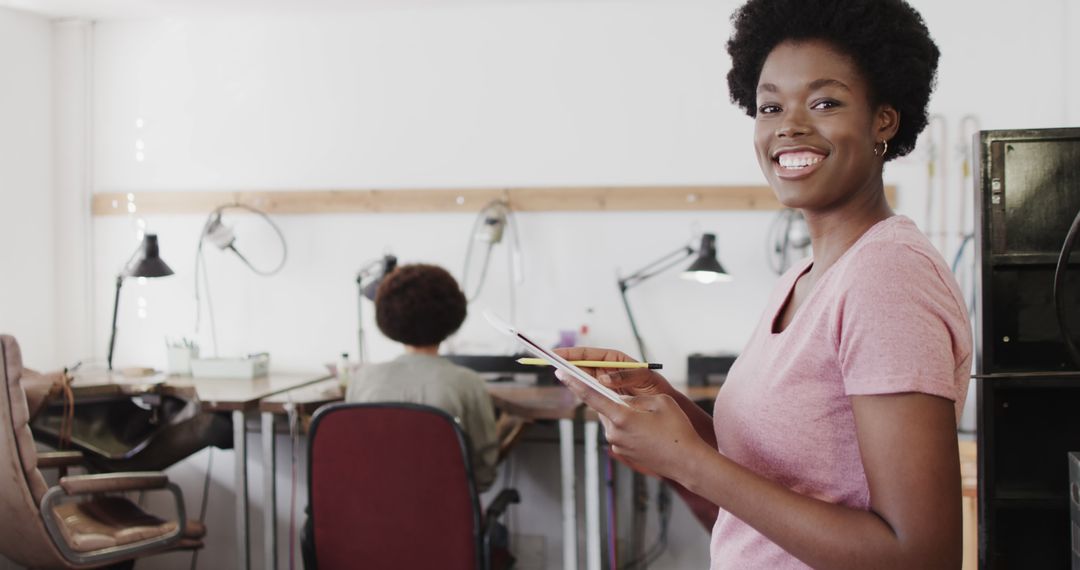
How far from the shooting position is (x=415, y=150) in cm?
359

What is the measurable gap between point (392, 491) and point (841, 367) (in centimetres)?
155

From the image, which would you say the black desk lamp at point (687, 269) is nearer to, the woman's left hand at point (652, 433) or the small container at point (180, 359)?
the small container at point (180, 359)

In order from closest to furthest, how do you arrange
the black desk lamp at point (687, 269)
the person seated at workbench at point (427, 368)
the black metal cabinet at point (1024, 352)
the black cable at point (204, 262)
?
1. the black metal cabinet at point (1024, 352)
2. the person seated at workbench at point (427, 368)
3. the black desk lamp at point (687, 269)
4. the black cable at point (204, 262)

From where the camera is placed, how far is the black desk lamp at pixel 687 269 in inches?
121

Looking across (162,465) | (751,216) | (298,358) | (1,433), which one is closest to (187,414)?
(162,465)

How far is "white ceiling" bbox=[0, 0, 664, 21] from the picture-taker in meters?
3.49

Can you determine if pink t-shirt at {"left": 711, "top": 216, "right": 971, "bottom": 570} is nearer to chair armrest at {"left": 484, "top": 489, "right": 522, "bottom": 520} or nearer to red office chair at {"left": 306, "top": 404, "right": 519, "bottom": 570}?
red office chair at {"left": 306, "top": 404, "right": 519, "bottom": 570}

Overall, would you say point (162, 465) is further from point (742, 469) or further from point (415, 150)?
point (742, 469)

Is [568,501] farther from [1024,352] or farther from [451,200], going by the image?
[1024,352]

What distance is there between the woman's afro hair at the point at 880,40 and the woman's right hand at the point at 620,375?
39 cm

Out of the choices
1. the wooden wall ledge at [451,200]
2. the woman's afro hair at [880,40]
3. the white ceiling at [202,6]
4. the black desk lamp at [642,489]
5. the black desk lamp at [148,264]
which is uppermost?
the white ceiling at [202,6]

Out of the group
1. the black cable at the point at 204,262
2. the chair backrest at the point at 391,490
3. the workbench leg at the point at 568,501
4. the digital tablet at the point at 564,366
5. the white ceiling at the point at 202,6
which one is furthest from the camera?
the black cable at the point at 204,262

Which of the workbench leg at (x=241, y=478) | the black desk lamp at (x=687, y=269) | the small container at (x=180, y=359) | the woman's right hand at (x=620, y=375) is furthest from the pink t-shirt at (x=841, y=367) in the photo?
the small container at (x=180, y=359)

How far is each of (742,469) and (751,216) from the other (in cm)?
268
